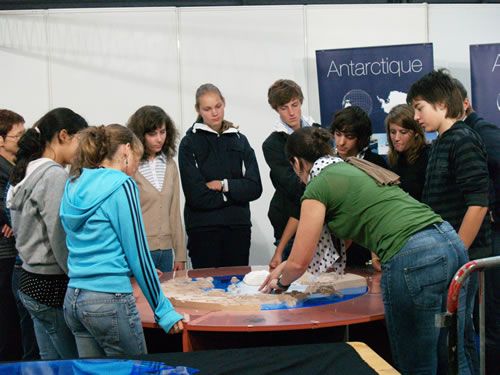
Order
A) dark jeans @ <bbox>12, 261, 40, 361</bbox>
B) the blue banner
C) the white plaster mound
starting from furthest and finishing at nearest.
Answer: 1. the blue banner
2. dark jeans @ <bbox>12, 261, 40, 361</bbox>
3. the white plaster mound

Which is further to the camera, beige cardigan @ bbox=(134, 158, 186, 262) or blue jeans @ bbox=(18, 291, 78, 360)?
beige cardigan @ bbox=(134, 158, 186, 262)

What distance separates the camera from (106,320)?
243cm

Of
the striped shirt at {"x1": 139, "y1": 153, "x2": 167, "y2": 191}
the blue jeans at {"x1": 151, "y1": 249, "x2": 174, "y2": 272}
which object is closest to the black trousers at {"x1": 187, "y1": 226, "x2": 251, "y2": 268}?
the blue jeans at {"x1": 151, "y1": 249, "x2": 174, "y2": 272}

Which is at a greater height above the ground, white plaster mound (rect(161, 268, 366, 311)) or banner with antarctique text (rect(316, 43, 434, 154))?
banner with antarctique text (rect(316, 43, 434, 154))

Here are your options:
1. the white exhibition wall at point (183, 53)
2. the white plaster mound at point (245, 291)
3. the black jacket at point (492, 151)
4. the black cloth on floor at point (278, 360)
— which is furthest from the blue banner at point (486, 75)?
the black cloth on floor at point (278, 360)

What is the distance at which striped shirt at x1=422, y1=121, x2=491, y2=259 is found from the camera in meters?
2.79

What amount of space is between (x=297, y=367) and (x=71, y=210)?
0.95 meters

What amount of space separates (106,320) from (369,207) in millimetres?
1013

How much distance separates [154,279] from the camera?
252 centimetres

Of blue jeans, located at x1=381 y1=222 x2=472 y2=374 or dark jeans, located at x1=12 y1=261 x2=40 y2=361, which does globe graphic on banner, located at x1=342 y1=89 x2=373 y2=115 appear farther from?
blue jeans, located at x1=381 y1=222 x2=472 y2=374

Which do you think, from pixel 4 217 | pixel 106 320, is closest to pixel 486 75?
pixel 4 217

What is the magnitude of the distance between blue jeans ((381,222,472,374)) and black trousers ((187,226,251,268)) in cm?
177

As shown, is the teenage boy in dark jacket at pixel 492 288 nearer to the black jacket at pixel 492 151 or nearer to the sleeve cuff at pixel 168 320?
the black jacket at pixel 492 151

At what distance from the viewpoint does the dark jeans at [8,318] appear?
385 centimetres
